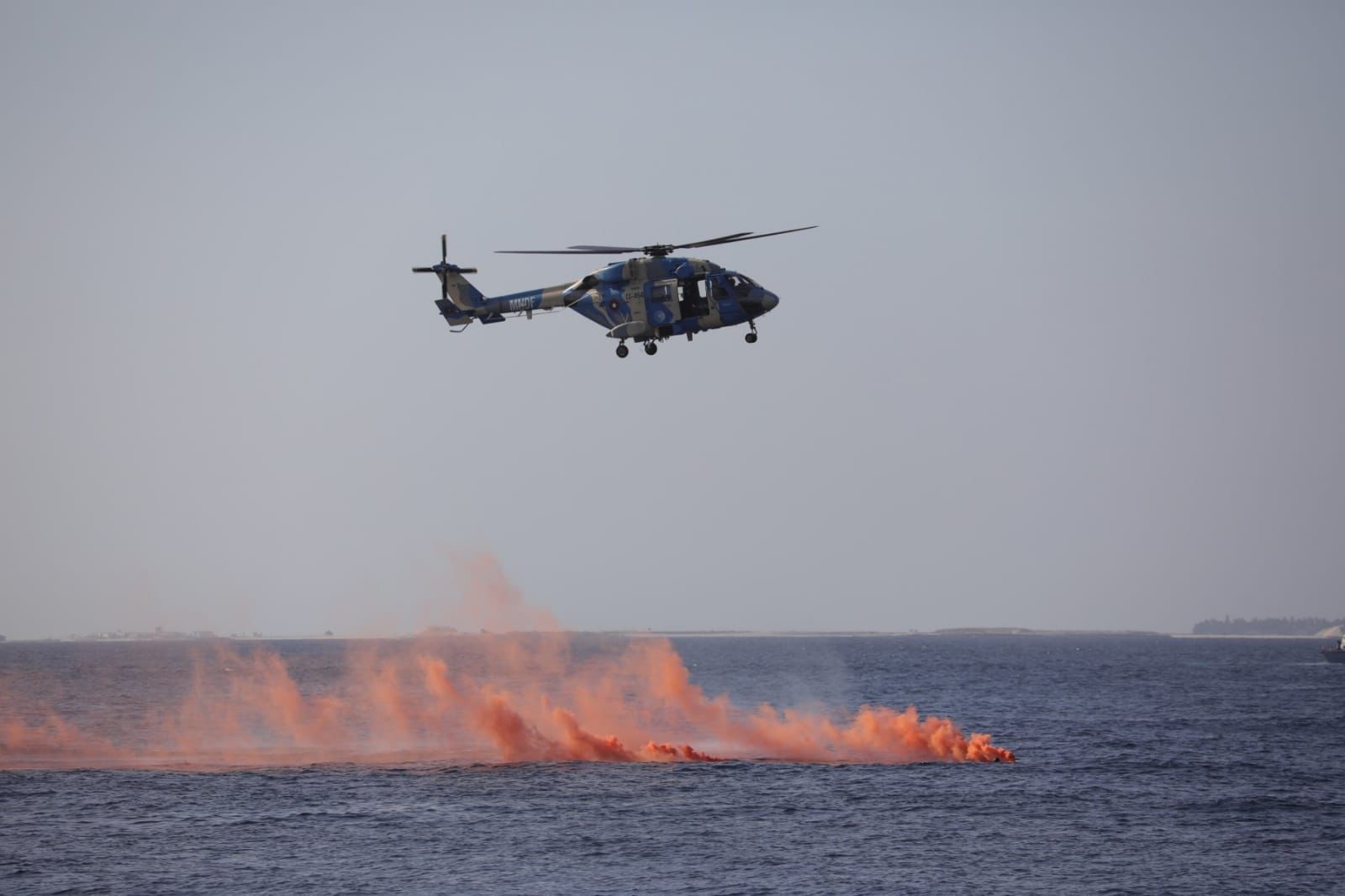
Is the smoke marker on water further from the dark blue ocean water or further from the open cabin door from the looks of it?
the open cabin door

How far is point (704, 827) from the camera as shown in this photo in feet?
221

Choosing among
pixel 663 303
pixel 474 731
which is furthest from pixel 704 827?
pixel 474 731

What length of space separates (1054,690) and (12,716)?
120 metres

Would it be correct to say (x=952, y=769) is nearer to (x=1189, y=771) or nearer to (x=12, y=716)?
(x=1189, y=771)

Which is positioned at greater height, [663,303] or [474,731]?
[663,303]

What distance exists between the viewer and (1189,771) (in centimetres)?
8738

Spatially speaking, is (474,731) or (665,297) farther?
(474,731)

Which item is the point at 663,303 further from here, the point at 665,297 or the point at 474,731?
the point at 474,731

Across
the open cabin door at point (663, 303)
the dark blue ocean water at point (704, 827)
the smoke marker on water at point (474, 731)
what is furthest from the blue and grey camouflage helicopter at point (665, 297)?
the smoke marker on water at point (474, 731)

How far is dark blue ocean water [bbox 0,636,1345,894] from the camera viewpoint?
Answer: 57188 mm

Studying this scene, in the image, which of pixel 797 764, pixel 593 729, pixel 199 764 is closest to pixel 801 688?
pixel 593 729

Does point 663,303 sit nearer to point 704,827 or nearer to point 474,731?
point 704,827

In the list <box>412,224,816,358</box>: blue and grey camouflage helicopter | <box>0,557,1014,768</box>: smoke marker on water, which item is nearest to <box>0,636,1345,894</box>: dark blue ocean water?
<box>0,557,1014,768</box>: smoke marker on water

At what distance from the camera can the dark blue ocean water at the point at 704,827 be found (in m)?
57.2
